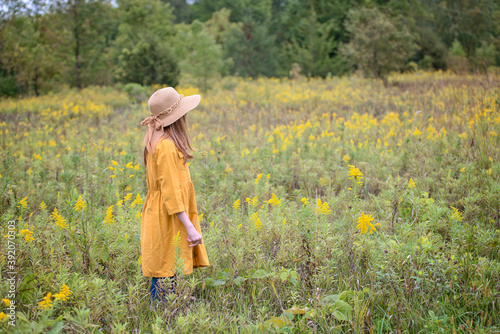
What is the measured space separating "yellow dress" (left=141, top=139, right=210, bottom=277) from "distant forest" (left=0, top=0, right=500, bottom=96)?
12940mm

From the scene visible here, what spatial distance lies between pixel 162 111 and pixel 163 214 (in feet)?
2.53

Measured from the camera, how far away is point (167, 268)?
250 centimetres

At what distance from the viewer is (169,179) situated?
2.38m

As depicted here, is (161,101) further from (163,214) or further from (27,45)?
(27,45)

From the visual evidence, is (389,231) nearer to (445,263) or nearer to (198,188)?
(445,263)

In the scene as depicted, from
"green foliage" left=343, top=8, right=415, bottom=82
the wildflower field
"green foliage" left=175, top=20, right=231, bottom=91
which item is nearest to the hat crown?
the wildflower field

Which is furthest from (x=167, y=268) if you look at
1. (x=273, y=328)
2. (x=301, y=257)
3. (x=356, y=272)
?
(x=356, y=272)

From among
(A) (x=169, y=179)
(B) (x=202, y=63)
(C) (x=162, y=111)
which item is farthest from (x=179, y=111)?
(B) (x=202, y=63)

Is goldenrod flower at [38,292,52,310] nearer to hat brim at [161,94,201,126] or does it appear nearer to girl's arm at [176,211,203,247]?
girl's arm at [176,211,203,247]

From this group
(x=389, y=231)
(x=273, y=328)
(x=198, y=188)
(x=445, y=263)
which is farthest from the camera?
(x=198, y=188)

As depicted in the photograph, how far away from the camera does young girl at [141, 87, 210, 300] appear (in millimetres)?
2402

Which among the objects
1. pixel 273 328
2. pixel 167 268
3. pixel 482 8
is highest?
pixel 482 8

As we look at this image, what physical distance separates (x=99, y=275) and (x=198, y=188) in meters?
1.92

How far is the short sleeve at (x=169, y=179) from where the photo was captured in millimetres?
2355
